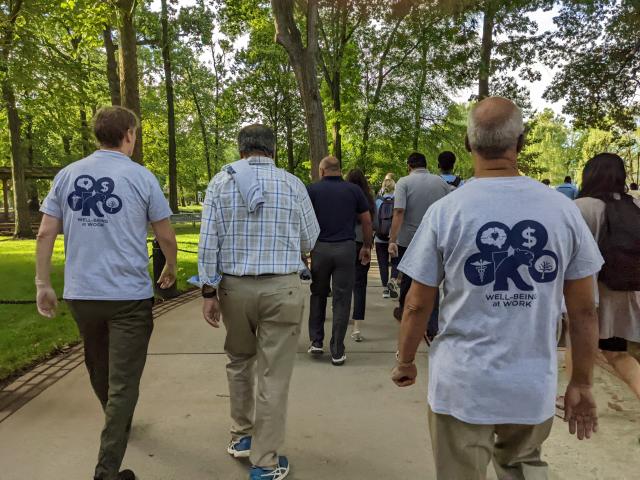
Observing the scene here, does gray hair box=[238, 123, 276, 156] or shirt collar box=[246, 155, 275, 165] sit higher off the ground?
gray hair box=[238, 123, 276, 156]

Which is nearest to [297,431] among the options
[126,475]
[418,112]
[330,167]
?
[126,475]

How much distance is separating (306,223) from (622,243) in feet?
6.73

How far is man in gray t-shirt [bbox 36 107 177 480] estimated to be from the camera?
278 centimetres

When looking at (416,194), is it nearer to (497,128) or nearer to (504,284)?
(497,128)

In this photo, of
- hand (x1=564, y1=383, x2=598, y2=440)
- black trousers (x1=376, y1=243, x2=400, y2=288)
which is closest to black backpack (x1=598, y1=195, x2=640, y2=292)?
hand (x1=564, y1=383, x2=598, y2=440)

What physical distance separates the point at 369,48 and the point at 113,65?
525 inches

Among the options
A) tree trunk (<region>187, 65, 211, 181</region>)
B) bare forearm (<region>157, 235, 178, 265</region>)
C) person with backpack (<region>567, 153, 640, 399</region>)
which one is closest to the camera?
bare forearm (<region>157, 235, 178, 265</region>)

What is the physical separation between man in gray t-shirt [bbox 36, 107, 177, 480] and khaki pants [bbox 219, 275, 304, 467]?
0.53m

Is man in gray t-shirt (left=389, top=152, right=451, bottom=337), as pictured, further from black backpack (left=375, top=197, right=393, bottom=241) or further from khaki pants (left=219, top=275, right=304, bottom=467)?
khaki pants (left=219, top=275, right=304, bottom=467)

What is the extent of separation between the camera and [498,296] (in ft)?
5.67

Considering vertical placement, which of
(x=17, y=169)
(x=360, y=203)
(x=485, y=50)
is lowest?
(x=360, y=203)

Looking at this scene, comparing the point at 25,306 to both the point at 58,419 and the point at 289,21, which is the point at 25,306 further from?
the point at 289,21

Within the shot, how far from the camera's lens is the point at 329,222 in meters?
5.01

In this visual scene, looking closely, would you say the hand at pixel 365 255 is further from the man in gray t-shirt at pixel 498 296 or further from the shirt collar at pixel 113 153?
the man in gray t-shirt at pixel 498 296
